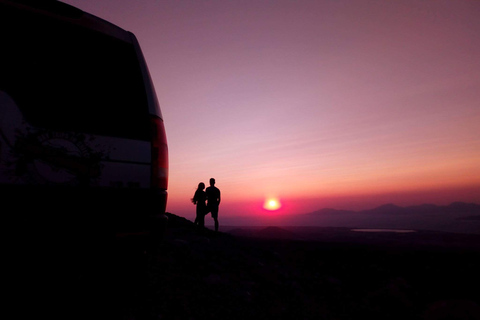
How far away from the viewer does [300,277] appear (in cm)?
826

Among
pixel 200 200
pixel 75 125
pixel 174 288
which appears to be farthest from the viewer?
pixel 200 200

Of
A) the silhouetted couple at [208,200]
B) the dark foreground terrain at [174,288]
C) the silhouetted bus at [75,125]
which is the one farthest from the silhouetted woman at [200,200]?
the silhouetted bus at [75,125]

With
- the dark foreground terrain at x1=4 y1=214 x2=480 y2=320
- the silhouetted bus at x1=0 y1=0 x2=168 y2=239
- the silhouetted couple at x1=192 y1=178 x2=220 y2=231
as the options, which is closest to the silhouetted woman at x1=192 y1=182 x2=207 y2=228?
the silhouetted couple at x1=192 y1=178 x2=220 y2=231

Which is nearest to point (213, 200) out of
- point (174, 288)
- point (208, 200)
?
point (208, 200)

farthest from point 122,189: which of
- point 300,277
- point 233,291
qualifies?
point 300,277

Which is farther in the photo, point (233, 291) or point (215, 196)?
point (215, 196)

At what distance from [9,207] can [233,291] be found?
4585mm

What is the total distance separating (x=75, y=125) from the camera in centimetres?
171

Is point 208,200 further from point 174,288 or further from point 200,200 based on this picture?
point 174,288

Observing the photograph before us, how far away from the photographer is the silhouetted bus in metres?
1.51

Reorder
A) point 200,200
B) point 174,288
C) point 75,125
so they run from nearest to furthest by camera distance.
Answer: point 75,125, point 174,288, point 200,200

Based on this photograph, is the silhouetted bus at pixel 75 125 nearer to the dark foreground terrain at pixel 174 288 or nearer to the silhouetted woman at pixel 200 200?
the dark foreground terrain at pixel 174 288

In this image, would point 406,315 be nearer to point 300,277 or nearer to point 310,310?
point 300,277

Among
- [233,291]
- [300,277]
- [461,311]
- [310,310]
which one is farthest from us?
[461,311]
